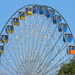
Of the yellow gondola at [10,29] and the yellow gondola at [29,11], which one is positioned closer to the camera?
the yellow gondola at [29,11]

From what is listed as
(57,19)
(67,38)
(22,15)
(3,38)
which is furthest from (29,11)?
(67,38)

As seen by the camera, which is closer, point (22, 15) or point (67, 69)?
point (67, 69)

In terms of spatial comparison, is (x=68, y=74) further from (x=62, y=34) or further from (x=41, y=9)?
(x=41, y=9)

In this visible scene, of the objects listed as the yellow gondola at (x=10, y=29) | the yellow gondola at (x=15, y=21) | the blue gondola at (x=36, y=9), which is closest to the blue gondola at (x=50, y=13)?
the blue gondola at (x=36, y=9)

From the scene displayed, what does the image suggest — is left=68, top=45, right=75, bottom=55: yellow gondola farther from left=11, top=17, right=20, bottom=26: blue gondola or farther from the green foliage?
left=11, top=17, right=20, bottom=26: blue gondola

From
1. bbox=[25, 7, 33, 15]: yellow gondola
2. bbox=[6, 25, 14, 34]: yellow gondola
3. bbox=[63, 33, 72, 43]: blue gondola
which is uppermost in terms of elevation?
bbox=[25, 7, 33, 15]: yellow gondola

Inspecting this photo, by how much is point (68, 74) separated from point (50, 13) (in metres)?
8.13

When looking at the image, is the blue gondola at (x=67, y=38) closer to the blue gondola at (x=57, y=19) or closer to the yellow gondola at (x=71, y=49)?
the yellow gondola at (x=71, y=49)

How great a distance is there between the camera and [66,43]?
116 feet

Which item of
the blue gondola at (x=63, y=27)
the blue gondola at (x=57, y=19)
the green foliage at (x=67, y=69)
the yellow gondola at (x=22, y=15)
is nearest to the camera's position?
the green foliage at (x=67, y=69)

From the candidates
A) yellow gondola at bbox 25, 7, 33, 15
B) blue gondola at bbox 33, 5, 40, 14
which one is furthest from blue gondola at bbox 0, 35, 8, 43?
blue gondola at bbox 33, 5, 40, 14

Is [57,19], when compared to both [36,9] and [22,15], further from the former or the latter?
[22,15]

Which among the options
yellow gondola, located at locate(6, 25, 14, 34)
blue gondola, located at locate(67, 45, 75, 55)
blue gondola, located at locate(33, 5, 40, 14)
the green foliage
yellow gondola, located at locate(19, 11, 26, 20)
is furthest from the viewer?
yellow gondola, located at locate(6, 25, 14, 34)

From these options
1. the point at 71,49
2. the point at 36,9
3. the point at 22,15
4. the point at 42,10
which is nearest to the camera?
the point at 71,49
